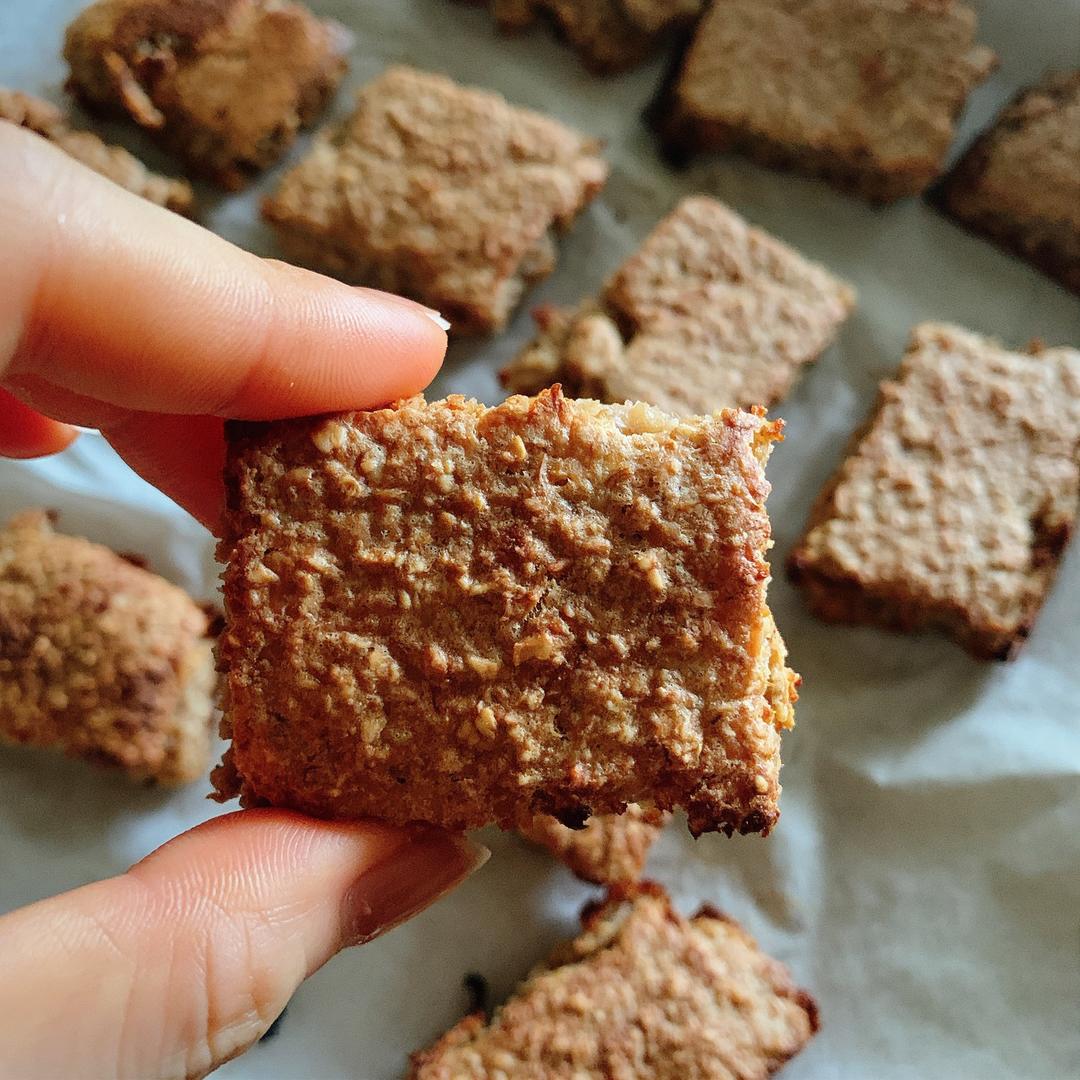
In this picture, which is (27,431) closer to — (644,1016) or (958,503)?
(644,1016)

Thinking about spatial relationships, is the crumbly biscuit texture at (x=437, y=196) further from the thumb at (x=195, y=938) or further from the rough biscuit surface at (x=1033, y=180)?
the thumb at (x=195, y=938)

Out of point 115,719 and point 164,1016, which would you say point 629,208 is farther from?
point 164,1016

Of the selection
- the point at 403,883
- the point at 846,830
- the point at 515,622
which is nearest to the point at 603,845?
the point at 846,830

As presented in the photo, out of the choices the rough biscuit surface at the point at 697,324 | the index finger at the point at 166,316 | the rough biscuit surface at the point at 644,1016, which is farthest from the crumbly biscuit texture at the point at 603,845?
the index finger at the point at 166,316

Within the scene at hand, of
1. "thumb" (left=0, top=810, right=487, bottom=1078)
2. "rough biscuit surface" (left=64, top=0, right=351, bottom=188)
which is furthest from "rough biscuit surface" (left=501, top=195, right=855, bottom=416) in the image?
"thumb" (left=0, top=810, right=487, bottom=1078)

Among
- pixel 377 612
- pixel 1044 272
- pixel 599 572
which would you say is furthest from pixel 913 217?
pixel 377 612

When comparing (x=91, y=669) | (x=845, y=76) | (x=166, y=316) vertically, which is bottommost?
(x=91, y=669)

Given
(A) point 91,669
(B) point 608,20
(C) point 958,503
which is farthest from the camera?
(B) point 608,20
